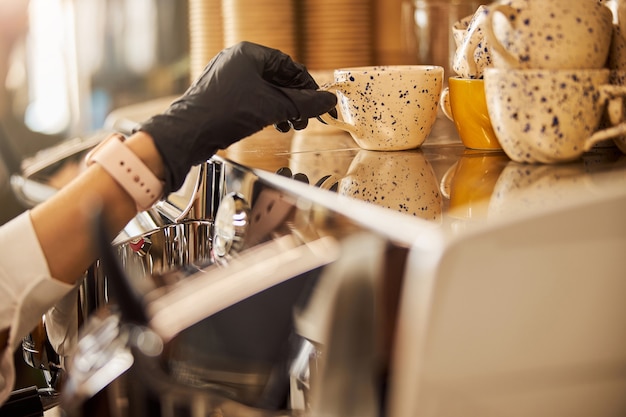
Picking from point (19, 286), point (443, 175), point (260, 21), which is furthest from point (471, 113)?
point (260, 21)

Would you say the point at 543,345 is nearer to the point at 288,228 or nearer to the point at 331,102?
the point at 288,228

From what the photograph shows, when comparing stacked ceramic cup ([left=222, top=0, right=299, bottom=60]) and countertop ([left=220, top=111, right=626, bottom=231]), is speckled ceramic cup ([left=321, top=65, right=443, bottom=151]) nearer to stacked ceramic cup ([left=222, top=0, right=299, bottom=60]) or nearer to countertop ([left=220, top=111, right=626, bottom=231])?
countertop ([left=220, top=111, right=626, bottom=231])

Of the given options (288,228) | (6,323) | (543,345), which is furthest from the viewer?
(6,323)

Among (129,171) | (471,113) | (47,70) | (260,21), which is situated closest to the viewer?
(129,171)

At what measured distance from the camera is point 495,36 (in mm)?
641

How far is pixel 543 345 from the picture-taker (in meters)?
0.43

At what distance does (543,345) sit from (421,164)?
14.3 inches

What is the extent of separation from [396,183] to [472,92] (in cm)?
19

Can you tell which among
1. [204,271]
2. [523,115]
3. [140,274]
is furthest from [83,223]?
[523,115]

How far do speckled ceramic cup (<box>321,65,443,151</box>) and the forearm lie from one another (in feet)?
0.75

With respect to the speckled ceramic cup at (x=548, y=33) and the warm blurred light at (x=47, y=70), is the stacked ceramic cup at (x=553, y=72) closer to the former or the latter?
the speckled ceramic cup at (x=548, y=33)

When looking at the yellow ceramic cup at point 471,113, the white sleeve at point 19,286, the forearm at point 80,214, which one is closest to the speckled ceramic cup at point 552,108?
the yellow ceramic cup at point 471,113

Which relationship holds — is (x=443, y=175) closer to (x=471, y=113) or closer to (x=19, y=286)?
(x=471, y=113)

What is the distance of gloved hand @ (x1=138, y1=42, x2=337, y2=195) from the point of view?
2.31 feet
